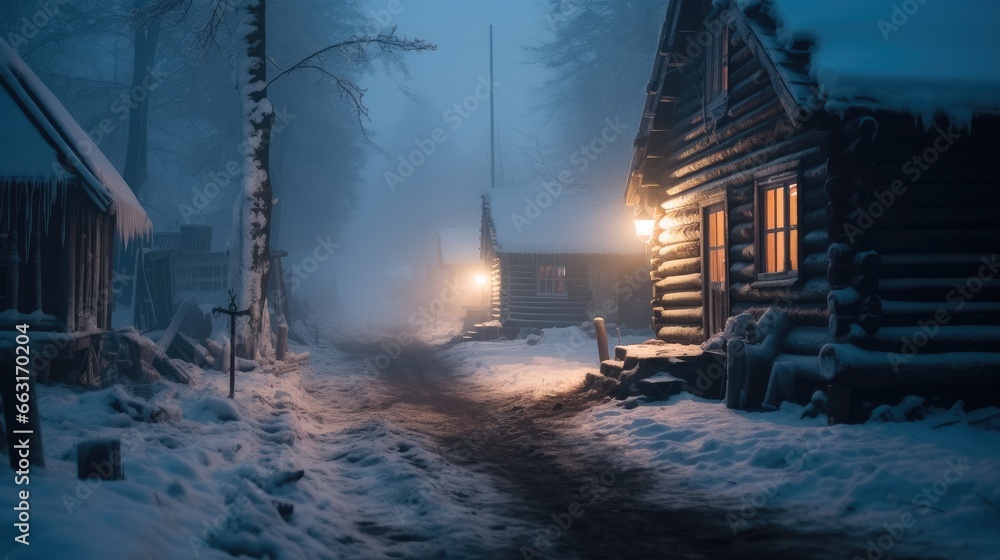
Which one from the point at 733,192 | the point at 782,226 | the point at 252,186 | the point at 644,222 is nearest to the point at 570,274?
the point at 644,222

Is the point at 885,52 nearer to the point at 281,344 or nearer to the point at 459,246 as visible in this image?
the point at 281,344

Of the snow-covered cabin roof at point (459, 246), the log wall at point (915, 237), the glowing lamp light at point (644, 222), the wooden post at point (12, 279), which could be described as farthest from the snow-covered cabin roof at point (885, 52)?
the snow-covered cabin roof at point (459, 246)

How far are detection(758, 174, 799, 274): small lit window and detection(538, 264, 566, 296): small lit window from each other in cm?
1670

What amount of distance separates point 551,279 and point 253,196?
15.1m

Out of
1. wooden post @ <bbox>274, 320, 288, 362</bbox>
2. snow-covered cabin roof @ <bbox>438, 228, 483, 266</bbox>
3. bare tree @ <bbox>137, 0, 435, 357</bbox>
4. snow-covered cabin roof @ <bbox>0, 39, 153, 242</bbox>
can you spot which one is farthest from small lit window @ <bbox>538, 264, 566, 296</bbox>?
snow-covered cabin roof @ <bbox>0, 39, 153, 242</bbox>

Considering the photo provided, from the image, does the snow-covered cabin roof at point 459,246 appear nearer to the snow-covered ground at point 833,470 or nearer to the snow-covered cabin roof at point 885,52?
the snow-covered ground at point 833,470

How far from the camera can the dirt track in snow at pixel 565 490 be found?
16.7 feet

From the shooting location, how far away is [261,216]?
575 inches

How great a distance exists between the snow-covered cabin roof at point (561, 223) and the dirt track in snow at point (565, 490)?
1368 centimetres

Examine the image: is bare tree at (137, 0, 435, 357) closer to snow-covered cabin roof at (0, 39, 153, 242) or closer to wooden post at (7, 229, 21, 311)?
snow-covered cabin roof at (0, 39, 153, 242)

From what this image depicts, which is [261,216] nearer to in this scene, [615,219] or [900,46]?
[900,46]

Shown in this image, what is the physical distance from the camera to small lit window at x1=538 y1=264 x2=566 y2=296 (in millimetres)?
27469

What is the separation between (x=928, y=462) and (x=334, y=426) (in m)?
7.68

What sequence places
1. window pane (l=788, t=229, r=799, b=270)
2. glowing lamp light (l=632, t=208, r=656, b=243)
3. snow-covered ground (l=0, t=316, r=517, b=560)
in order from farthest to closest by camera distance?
glowing lamp light (l=632, t=208, r=656, b=243), window pane (l=788, t=229, r=799, b=270), snow-covered ground (l=0, t=316, r=517, b=560)
